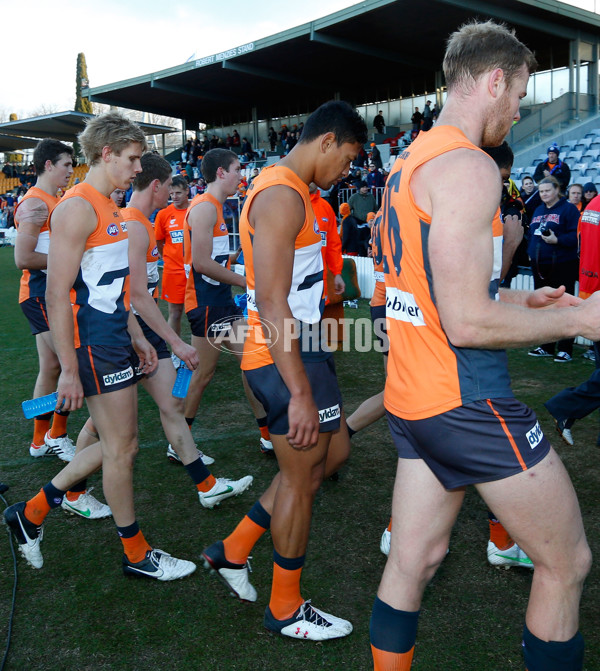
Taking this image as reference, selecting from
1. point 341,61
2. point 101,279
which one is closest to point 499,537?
point 101,279

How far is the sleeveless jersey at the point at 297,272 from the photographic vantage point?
2.38 meters

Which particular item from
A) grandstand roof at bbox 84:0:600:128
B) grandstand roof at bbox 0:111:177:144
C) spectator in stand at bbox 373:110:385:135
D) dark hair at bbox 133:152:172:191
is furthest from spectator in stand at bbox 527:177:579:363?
grandstand roof at bbox 0:111:177:144

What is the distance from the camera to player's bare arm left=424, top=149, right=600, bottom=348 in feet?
5.38

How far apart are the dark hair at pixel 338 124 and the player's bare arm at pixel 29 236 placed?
2.89 metres

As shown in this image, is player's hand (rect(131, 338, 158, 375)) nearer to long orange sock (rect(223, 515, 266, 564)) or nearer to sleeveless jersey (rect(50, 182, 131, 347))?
sleeveless jersey (rect(50, 182, 131, 347))

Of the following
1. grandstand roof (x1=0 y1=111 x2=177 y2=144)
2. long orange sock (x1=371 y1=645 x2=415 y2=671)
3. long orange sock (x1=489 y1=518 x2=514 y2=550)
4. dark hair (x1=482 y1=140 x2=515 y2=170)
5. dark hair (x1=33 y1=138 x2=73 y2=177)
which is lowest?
long orange sock (x1=489 y1=518 x2=514 y2=550)

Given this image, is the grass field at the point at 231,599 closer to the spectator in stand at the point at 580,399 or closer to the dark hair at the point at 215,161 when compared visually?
the spectator in stand at the point at 580,399

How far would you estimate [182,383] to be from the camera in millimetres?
3771

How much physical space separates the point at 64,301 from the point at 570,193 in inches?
328

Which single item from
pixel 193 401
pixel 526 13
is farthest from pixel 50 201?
pixel 526 13

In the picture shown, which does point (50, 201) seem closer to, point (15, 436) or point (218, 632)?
point (15, 436)

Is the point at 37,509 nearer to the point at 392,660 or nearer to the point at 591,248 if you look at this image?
the point at 392,660

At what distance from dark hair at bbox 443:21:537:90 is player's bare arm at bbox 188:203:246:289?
2.87 m

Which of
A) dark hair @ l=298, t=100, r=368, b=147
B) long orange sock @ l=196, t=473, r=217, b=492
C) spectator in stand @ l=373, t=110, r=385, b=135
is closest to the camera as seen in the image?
dark hair @ l=298, t=100, r=368, b=147
